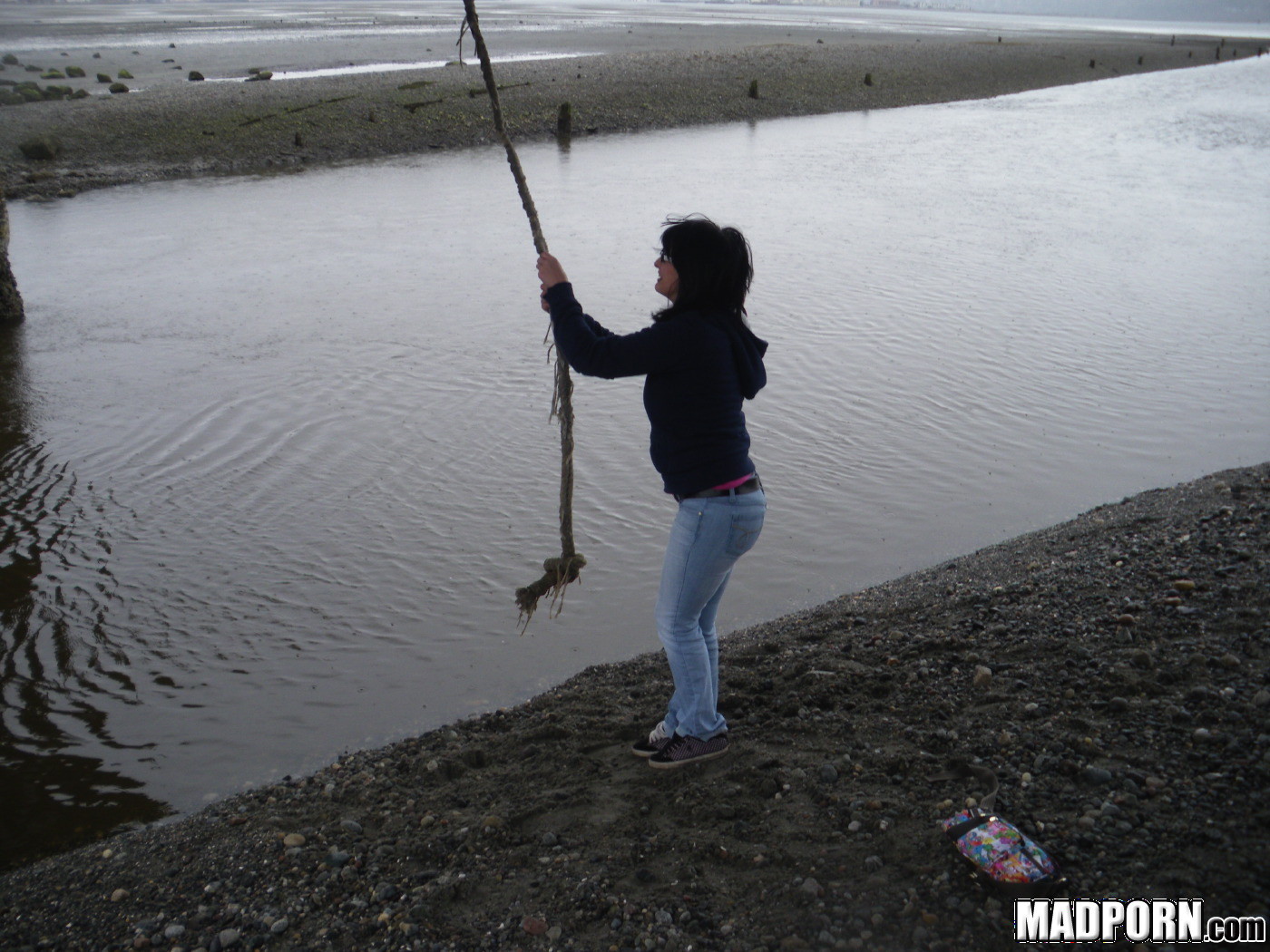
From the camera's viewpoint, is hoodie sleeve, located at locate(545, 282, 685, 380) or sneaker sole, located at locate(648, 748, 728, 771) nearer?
hoodie sleeve, located at locate(545, 282, 685, 380)

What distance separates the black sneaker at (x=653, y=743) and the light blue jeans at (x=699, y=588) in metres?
0.10

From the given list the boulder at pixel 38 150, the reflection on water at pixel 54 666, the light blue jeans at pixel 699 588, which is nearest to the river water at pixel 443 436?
the reflection on water at pixel 54 666

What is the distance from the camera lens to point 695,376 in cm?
315

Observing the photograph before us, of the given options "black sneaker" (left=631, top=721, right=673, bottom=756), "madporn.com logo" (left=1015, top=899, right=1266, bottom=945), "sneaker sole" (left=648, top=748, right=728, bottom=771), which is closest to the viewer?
"madporn.com logo" (left=1015, top=899, right=1266, bottom=945)

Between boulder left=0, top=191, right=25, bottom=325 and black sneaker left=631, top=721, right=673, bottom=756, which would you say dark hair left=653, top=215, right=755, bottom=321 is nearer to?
black sneaker left=631, top=721, right=673, bottom=756

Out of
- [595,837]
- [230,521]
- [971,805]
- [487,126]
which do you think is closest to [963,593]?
Result: [971,805]

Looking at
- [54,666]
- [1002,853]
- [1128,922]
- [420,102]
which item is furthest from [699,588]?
[420,102]

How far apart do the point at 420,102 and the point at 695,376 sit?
27.3 m

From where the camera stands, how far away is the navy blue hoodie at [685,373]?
10.2 feet

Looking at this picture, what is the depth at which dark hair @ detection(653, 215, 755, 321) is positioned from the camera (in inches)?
123

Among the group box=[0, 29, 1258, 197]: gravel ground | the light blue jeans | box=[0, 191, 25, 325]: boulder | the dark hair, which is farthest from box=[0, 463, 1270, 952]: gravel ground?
box=[0, 29, 1258, 197]: gravel ground

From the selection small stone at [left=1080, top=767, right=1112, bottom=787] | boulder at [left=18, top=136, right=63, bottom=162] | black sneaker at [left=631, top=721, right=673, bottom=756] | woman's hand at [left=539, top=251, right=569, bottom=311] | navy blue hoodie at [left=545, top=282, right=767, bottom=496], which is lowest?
black sneaker at [left=631, top=721, right=673, bottom=756]

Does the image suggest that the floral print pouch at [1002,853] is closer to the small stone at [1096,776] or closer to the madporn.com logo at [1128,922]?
the madporn.com logo at [1128,922]

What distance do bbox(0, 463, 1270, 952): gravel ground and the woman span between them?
0.79 metres
